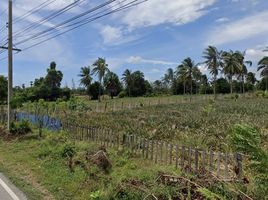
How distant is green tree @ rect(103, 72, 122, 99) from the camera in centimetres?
9819

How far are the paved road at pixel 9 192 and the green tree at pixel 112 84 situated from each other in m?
86.2

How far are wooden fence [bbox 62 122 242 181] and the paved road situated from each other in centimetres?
413

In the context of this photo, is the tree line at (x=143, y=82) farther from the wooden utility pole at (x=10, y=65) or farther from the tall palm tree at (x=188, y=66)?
the wooden utility pole at (x=10, y=65)

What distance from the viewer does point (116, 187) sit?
8.26 m

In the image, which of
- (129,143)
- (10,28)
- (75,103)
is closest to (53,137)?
(129,143)

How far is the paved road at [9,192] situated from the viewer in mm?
8695

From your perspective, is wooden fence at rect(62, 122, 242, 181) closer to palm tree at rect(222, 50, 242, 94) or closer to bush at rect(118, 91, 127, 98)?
palm tree at rect(222, 50, 242, 94)

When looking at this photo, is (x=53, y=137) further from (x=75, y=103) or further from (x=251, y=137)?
(x=75, y=103)

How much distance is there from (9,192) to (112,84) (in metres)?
92.4

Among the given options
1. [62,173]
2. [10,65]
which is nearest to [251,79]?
[10,65]

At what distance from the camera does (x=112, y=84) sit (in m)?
101

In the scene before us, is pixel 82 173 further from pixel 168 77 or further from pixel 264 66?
pixel 168 77

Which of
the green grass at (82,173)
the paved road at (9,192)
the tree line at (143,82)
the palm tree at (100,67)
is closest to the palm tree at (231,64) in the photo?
the tree line at (143,82)

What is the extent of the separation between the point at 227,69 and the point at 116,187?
79.8 metres
